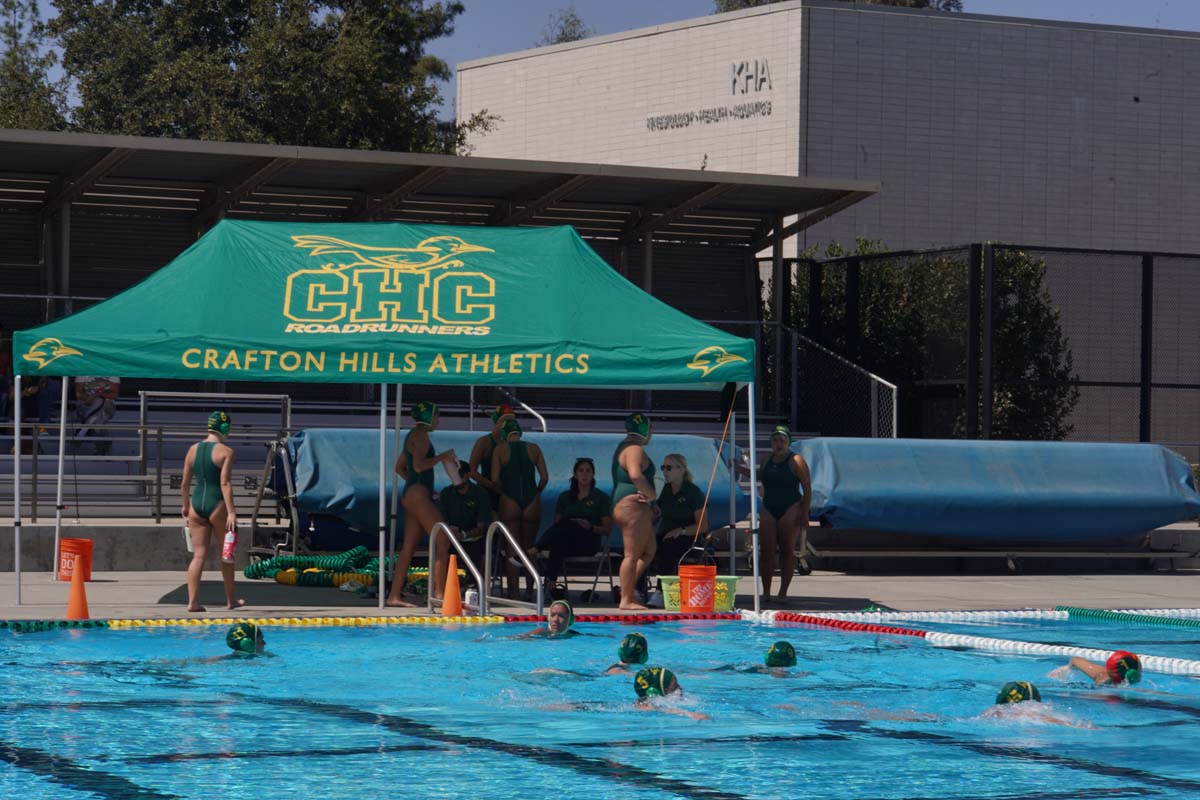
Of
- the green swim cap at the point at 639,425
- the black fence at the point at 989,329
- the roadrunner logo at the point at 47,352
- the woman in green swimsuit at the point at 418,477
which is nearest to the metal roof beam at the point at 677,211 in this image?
the black fence at the point at 989,329

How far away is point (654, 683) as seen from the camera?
10531 mm

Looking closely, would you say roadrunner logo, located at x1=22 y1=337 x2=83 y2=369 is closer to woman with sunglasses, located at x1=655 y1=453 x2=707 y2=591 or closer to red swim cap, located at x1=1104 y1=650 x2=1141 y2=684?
woman with sunglasses, located at x1=655 y1=453 x2=707 y2=591

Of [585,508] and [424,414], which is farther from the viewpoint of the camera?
[585,508]

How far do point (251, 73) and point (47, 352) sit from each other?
25459 mm

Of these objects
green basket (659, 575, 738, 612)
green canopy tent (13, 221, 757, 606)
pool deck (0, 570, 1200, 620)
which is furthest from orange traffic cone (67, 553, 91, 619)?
green basket (659, 575, 738, 612)

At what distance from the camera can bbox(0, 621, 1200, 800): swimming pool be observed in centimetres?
835

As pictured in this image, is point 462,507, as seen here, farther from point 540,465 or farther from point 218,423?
point 218,423

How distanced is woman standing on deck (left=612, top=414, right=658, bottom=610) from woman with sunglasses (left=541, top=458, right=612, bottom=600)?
46cm

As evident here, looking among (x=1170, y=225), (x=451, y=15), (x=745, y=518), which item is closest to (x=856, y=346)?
(x=745, y=518)

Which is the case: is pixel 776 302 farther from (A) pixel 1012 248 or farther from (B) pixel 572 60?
(B) pixel 572 60

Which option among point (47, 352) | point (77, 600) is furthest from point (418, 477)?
point (47, 352)

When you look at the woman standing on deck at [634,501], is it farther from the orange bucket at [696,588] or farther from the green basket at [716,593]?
the orange bucket at [696,588]

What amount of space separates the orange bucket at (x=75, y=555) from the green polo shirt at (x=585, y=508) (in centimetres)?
426

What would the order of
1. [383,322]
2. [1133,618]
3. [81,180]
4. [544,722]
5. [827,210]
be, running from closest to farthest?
[544,722]
[383,322]
[1133,618]
[81,180]
[827,210]
